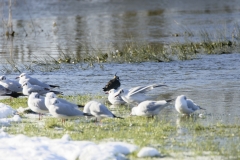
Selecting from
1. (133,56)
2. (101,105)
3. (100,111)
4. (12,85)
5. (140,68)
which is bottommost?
(100,111)

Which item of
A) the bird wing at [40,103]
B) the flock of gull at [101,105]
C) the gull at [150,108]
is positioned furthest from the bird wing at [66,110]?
the gull at [150,108]

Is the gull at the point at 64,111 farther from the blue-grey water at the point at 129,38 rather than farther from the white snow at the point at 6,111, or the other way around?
the blue-grey water at the point at 129,38

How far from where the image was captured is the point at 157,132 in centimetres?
941

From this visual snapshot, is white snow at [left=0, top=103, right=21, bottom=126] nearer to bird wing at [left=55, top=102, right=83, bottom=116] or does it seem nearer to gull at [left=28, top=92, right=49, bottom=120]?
gull at [left=28, top=92, right=49, bottom=120]

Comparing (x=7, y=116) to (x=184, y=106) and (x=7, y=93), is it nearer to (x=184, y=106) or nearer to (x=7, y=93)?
(x=7, y=93)

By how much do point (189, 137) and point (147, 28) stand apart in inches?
925

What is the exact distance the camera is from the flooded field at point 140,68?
376 inches

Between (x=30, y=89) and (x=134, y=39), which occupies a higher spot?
(x=134, y=39)

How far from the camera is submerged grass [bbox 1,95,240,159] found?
8.32 metres

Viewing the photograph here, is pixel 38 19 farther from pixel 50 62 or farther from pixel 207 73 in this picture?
pixel 207 73

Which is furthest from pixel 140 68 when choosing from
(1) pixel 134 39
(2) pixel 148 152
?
(2) pixel 148 152

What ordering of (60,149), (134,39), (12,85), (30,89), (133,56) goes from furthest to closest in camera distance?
(134,39), (133,56), (12,85), (30,89), (60,149)

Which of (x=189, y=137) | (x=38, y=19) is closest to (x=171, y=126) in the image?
(x=189, y=137)

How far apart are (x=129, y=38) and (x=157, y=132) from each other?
60.7 ft
